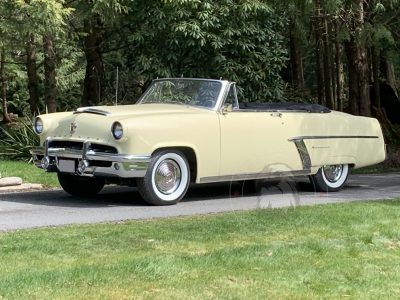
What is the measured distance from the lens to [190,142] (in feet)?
29.4

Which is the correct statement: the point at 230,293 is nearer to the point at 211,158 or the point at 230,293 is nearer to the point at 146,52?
the point at 211,158

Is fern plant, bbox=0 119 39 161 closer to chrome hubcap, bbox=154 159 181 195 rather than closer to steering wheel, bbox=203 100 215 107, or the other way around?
steering wheel, bbox=203 100 215 107

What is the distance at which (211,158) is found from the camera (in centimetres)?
922

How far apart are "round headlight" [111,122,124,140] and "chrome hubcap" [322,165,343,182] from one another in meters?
3.88

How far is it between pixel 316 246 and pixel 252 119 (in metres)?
3.94

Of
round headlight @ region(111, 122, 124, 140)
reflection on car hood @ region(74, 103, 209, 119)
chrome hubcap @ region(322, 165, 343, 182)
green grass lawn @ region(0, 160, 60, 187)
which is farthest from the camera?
green grass lawn @ region(0, 160, 60, 187)

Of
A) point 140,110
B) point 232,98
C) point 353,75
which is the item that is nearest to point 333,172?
point 232,98

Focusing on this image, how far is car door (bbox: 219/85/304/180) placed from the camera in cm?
940

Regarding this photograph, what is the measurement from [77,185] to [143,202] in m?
1.19

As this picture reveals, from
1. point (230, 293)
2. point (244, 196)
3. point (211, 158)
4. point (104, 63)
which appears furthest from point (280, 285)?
point (104, 63)

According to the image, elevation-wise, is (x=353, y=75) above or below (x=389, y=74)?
below

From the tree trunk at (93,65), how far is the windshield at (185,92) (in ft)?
30.9

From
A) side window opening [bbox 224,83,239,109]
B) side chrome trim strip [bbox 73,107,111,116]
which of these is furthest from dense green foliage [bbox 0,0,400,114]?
side chrome trim strip [bbox 73,107,111,116]

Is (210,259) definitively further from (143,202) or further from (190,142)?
Result: (143,202)
